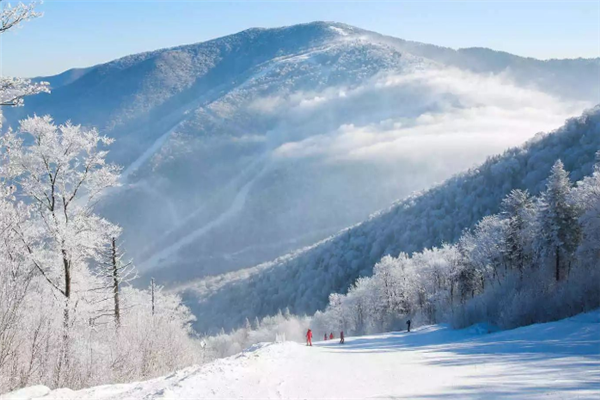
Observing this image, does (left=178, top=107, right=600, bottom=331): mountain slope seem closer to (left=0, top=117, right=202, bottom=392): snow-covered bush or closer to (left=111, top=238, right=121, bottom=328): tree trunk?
(left=111, top=238, right=121, bottom=328): tree trunk

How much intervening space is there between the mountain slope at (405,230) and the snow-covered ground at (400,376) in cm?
9228

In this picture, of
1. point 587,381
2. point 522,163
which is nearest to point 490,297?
point 587,381

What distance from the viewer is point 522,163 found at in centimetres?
12319

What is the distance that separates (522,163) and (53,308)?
12483cm

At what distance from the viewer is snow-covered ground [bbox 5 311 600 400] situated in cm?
1038

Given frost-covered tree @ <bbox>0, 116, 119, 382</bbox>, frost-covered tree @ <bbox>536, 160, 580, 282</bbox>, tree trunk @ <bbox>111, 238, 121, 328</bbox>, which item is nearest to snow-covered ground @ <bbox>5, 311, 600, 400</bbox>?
frost-covered tree @ <bbox>0, 116, 119, 382</bbox>

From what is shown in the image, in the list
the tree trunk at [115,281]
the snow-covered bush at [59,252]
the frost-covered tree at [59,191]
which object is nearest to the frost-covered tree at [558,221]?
the tree trunk at [115,281]

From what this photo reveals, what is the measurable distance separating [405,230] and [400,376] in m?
112

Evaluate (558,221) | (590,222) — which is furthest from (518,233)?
(590,222)

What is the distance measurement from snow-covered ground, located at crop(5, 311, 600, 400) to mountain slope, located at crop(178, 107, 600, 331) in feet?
303

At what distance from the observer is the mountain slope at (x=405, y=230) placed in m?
114

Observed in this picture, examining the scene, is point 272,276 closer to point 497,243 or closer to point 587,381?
point 497,243

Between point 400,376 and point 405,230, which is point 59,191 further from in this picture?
point 405,230

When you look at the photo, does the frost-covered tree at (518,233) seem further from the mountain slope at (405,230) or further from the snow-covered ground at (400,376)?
the mountain slope at (405,230)
